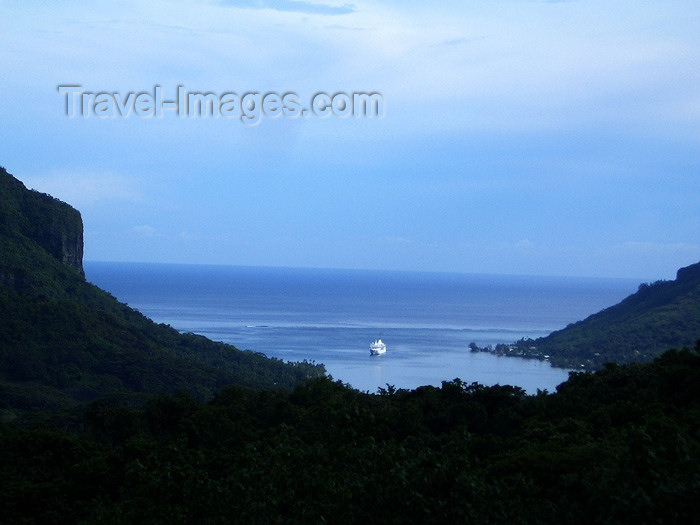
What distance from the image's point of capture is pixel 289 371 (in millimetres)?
44812

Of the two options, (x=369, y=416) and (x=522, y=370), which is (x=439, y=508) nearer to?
(x=369, y=416)

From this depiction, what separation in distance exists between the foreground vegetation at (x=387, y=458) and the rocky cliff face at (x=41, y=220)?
100ft

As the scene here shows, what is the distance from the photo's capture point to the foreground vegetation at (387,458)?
23.4 feet

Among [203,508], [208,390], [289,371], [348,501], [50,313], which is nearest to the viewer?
[348,501]

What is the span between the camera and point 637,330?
196ft

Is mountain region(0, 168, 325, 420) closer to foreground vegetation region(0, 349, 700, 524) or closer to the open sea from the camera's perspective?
the open sea

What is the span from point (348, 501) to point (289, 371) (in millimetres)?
37333

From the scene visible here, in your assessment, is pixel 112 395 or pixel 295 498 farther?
pixel 112 395

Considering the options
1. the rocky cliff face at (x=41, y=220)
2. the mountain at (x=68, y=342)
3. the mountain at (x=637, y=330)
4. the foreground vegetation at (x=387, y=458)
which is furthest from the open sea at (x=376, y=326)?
the foreground vegetation at (x=387, y=458)

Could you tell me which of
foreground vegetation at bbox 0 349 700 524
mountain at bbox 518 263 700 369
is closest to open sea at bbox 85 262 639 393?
mountain at bbox 518 263 700 369

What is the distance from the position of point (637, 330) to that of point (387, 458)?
181ft

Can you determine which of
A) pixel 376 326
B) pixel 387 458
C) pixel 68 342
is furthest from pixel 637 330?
pixel 387 458

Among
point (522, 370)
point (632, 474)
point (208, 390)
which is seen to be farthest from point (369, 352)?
point (632, 474)

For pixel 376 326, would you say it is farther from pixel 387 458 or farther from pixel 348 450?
pixel 387 458
